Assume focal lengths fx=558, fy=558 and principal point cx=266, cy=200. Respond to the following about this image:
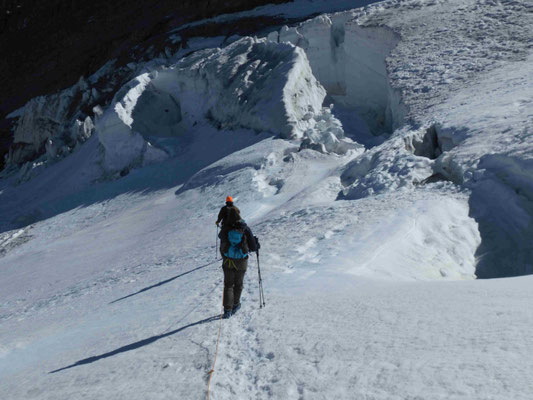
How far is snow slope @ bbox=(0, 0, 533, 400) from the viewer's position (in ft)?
13.8

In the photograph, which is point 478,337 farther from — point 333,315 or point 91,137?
point 91,137

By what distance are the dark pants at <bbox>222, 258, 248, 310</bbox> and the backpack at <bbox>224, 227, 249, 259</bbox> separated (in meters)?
0.07

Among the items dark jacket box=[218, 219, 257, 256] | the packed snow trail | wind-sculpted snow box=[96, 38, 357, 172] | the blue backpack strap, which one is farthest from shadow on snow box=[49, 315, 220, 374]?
wind-sculpted snow box=[96, 38, 357, 172]

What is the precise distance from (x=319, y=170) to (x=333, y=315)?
29.3 ft

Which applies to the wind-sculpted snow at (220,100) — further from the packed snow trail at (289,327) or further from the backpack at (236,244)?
the backpack at (236,244)

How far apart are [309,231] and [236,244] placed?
285cm

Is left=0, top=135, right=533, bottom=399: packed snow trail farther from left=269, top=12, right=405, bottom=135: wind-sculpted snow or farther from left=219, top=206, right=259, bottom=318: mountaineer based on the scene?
left=269, top=12, right=405, bottom=135: wind-sculpted snow

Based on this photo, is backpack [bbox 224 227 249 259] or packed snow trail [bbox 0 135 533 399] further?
backpack [bbox 224 227 249 259]

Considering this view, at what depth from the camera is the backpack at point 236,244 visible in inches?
231

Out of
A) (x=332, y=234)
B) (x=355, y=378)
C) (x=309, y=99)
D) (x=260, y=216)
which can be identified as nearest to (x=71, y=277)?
(x=260, y=216)

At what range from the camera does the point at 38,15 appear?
51875 millimetres

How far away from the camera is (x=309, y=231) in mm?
8578

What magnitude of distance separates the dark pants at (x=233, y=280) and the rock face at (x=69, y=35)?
87.8ft

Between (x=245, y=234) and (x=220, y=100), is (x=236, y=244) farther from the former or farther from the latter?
(x=220, y=100)
